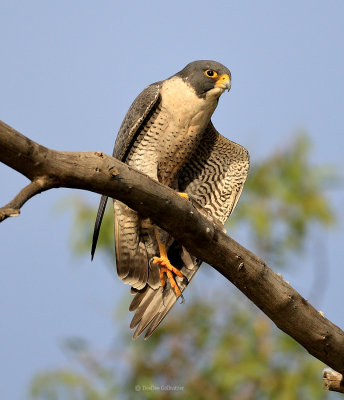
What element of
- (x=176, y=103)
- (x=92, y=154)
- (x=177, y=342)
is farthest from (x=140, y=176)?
(x=177, y=342)

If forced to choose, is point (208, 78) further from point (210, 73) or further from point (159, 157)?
point (159, 157)

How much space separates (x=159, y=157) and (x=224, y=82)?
0.74 metres

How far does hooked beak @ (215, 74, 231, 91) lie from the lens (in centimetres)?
562

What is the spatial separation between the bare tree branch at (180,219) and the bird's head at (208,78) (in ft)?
5.27

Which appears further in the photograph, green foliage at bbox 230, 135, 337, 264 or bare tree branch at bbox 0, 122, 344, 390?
green foliage at bbox 230, 135, 337, 264

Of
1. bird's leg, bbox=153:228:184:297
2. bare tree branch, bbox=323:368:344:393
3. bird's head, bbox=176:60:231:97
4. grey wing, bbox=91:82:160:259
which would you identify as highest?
bird's head, bbox=176:60:231:97

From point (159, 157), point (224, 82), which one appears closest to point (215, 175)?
point (159, 157)

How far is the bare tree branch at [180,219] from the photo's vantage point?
3496 mm

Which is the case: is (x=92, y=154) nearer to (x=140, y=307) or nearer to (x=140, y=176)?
(x=140, y=176)

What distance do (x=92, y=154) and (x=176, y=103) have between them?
199 centimetres

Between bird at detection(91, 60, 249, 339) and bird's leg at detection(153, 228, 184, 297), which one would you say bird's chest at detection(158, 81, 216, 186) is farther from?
bird's leg at detection(153, 228, 184, 297)

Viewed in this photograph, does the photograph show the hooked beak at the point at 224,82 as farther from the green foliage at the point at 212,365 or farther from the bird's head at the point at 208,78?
the green foliage at the point at 212,365

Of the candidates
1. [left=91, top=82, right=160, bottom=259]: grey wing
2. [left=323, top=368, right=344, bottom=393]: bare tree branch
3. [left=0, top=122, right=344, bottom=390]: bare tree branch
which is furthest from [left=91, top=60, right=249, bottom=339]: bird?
[left=323, top=368, right=344, bottom=393]: bare tree branch

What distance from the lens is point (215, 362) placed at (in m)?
8.84
